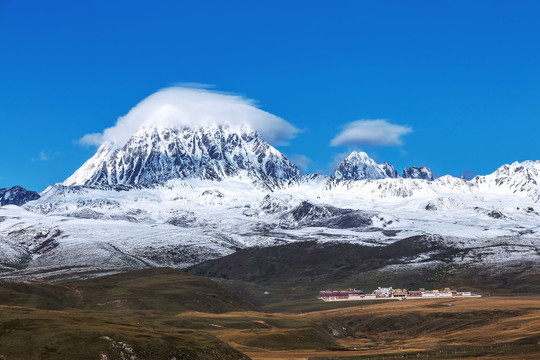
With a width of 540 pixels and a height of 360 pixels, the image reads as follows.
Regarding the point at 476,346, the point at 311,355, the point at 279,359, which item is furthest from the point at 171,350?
the point at 476,346

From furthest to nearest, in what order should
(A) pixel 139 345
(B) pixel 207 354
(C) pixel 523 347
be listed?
1. (C) pixel 523 347
2. (B) pixel 207 354
3. (A) pixel 139 345

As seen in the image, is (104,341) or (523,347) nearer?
(104,341)

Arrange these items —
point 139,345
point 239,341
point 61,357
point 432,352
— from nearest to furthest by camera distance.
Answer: point 61,357 → point 139,345 → point 432,352 → point 239,341

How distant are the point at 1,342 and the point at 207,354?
35214 millimetres

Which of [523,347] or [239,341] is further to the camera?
[239,341]

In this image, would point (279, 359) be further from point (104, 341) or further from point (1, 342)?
point (1, 342)

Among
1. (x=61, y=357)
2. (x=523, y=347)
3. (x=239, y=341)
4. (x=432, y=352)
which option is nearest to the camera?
(x=61, y=357)

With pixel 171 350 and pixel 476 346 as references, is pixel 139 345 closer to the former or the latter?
pixel 171 350

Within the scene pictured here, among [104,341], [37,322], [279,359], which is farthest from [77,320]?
[279,359]

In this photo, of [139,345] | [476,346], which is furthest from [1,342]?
[476,346]

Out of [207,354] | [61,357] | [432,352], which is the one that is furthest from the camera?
[432,352]

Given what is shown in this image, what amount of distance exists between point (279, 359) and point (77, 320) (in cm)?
4592

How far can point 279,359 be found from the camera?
161 m

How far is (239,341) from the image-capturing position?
192 metres
